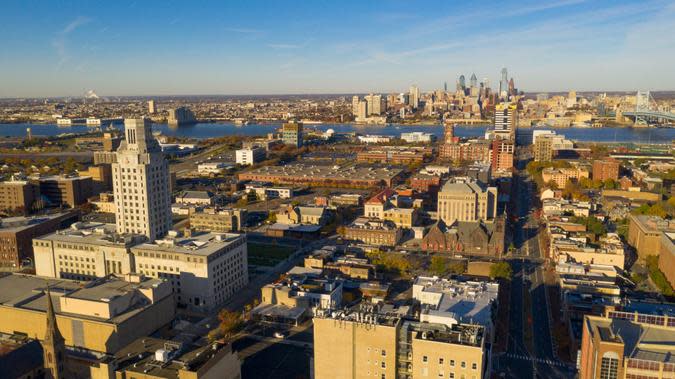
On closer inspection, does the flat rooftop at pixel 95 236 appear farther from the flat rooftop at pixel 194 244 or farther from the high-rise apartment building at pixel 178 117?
the high-rise apartment building at pixel 178 117

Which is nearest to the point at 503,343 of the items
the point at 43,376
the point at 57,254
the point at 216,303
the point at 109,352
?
the point at 216,303

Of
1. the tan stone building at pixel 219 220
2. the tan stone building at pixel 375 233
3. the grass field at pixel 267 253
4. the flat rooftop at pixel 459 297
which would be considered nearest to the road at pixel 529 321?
the flat rooftop at pixel 459 297

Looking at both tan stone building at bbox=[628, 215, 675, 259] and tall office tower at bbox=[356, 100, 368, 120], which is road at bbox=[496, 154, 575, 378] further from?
tall office tower at bbox=[356, 100, 368, 120]

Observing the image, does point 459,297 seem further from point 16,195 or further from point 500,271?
point 16,195

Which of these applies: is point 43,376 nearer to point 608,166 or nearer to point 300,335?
point 300,335

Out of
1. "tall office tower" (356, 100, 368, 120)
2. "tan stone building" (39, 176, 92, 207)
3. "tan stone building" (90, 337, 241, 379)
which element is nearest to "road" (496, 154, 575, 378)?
"tan stone building" (90, 337, 241, 379)

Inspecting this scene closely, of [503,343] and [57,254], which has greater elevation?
[57,254]
